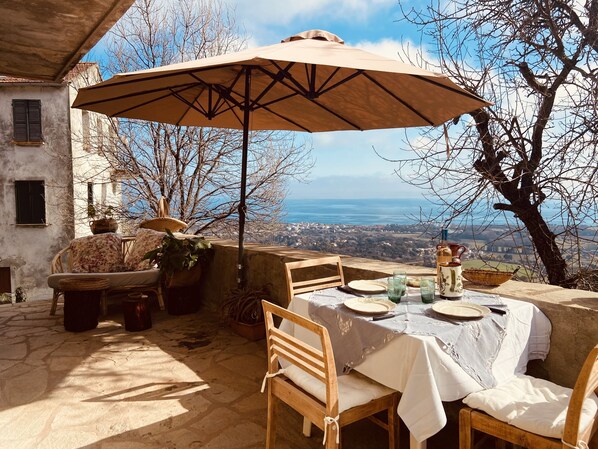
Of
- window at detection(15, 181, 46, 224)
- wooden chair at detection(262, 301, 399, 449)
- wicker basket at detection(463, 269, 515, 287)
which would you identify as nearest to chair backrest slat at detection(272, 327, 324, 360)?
wooden chair at detection(262, 301, 399, 449)

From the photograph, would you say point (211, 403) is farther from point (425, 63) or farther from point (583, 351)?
point (425, 63)

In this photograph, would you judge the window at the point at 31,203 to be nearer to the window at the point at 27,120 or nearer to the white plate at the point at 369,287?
the window at the point at 27,120

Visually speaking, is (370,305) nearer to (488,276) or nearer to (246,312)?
(488,276)

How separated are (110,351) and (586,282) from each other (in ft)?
14.7

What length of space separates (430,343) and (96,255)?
444 centimetres

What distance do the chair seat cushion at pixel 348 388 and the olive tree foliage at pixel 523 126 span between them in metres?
2.76

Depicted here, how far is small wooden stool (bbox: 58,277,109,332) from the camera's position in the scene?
13.3 ft

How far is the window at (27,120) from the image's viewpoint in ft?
44.5

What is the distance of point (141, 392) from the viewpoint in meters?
2.84

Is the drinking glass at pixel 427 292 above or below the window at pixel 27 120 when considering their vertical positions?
below

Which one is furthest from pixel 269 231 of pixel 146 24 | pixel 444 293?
pixel 444 293

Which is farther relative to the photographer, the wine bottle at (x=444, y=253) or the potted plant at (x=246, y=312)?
the potted plant at (x=246, y=312)

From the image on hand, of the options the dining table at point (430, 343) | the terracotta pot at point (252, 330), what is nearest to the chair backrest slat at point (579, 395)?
the dining table at point (430, 343)

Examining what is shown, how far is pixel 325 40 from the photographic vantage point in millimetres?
2711
